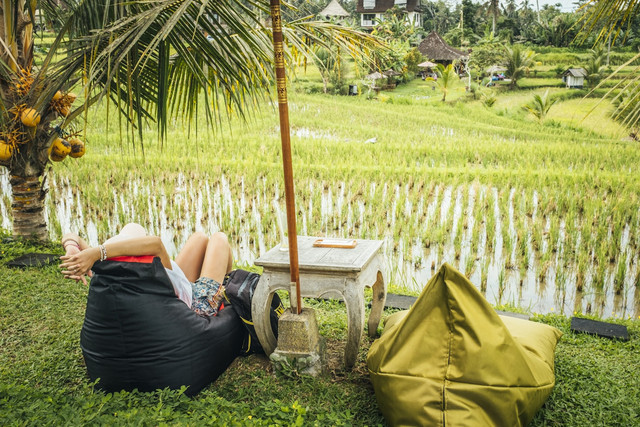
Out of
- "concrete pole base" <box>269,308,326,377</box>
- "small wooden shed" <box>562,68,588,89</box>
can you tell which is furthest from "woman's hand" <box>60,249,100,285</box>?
"small wooden shed" <box>562,68,588,89</box>

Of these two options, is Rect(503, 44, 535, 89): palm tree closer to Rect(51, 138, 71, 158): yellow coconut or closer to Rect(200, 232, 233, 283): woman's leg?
Rect(51, 138, 71, 158): yellow coconut

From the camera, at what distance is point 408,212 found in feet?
18.0

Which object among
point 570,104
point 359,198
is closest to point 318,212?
point 359,198

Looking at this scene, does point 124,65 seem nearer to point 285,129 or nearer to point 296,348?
point 285,129

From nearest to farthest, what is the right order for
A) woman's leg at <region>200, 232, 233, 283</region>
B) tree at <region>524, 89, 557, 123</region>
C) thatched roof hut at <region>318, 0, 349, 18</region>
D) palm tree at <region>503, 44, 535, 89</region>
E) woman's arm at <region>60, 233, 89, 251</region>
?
1. woman's arm at <region>60, 233, 89, 251</region>
2. woman's leg at <region>200, 232, 233, 283</region>
3. tree at <region>524, 89, 557, 123</region>
4. palm tree at <region>503, 44, 535, 89</region>
5. thatched roof hut at <region>318, 0, 349, 18</region>

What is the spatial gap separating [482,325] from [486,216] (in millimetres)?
3557

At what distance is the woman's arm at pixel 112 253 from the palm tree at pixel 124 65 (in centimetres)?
58

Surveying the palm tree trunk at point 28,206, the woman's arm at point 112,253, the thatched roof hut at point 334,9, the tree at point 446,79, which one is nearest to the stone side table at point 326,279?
the woman's arm at point 112,253

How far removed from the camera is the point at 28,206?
4.43m

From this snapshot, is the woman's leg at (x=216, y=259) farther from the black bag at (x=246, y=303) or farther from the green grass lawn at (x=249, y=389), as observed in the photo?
the green grass lawn at (x=249, y=389)

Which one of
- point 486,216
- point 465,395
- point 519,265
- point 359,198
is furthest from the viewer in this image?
point 359,198

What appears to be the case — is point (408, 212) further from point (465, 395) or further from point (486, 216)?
point (465, 395)

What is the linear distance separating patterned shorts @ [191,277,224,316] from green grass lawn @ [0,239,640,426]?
297 mm

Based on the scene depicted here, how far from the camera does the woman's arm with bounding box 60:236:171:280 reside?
2.05 meters
